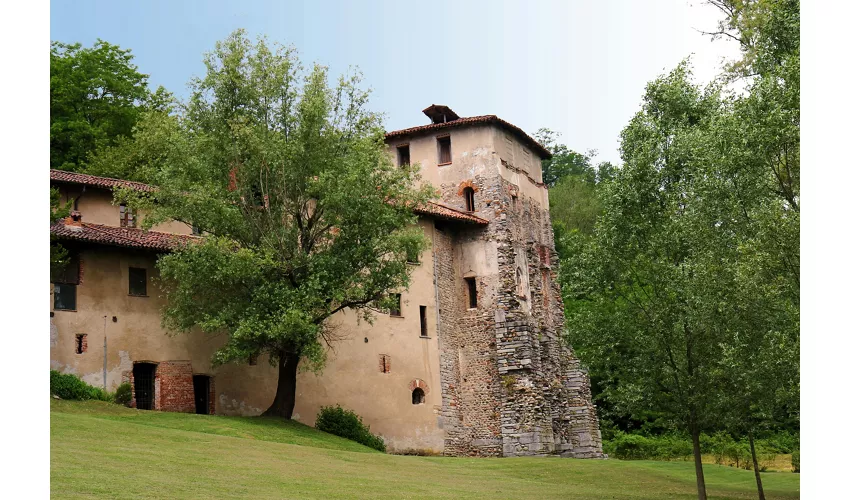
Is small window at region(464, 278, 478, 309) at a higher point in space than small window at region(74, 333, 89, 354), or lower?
higher

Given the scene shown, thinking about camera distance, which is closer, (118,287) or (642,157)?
(642,157)

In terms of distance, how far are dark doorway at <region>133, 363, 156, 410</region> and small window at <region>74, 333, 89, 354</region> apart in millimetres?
1837

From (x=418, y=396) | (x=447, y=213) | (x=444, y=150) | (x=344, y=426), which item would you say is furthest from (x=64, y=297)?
(x=444, y=150)

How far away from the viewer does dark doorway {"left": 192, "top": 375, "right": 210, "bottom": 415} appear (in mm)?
32656

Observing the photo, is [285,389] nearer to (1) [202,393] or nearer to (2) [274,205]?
(1) [202,393]

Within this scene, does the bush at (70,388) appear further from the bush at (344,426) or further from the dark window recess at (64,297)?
the bush at (344,426)

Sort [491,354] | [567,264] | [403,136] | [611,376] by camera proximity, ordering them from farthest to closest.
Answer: [403,136], [491,354], [567,264], [611,376]

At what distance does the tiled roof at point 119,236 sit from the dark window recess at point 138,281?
1.03m

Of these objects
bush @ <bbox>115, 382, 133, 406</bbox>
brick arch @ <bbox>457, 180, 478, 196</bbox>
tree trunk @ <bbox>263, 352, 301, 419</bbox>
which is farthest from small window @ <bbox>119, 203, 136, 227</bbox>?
brick arch @ <bbox>457, 180, 478, 196</bbox>

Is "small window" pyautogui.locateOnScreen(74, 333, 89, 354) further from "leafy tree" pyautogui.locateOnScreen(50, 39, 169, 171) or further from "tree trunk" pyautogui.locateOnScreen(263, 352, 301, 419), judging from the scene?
"leafy tree" pyautogui.locateOnScreen(50, 39, 169, 171)

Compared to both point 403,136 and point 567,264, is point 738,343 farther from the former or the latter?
point 403,136
